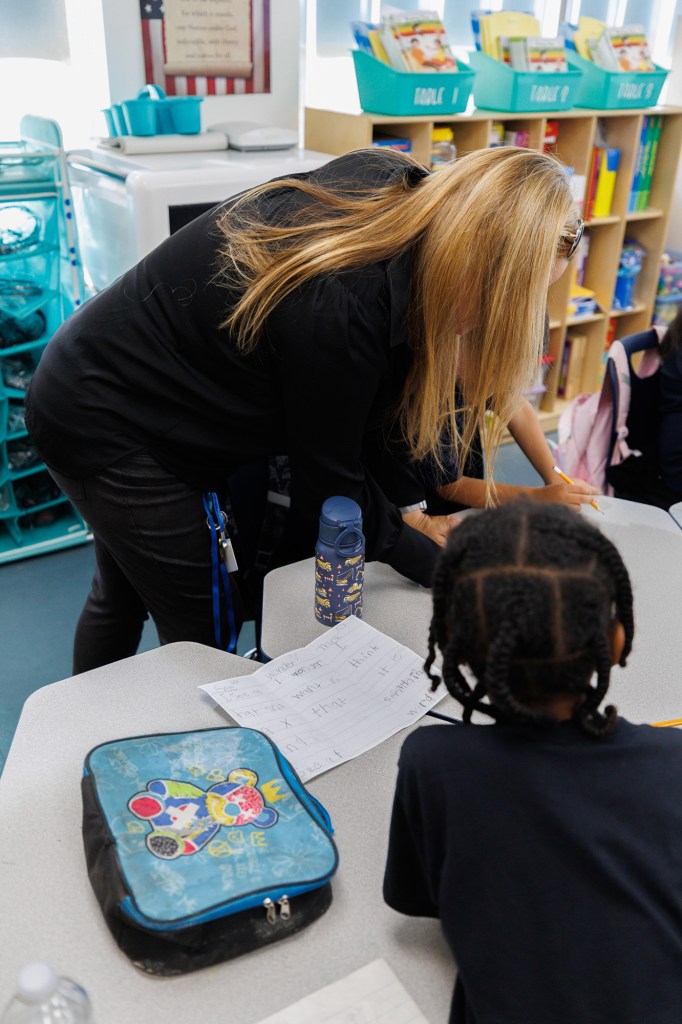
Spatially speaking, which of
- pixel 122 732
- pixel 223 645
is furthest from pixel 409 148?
pixel 122 732

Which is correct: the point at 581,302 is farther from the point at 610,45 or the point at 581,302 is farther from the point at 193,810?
the point at 193,810

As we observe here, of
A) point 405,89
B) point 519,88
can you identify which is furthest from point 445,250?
point 519,88

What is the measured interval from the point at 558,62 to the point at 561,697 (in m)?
2.89

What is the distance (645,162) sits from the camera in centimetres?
356

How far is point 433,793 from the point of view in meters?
0.79

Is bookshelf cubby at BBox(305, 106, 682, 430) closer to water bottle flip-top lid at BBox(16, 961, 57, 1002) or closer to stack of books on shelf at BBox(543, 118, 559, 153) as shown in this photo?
stack of books on shelf at BBox(543, 118, 559, 153)

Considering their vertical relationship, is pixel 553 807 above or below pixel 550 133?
below

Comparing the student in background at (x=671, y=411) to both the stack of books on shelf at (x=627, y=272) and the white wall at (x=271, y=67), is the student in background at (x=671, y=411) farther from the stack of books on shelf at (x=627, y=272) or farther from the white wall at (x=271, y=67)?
the stack of books on shelf at (x=627, y=272)

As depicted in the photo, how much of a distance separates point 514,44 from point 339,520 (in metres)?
2.41

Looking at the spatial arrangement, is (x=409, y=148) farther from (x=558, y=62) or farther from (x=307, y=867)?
(x=307, y=867)

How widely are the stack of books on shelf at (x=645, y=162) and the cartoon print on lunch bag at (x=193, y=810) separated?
328 centimetres

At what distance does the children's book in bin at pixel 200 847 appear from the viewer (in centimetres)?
81

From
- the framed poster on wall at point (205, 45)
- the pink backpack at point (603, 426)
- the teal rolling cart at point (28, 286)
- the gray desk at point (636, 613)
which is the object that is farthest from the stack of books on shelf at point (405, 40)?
the gray desk at point (636, 613)

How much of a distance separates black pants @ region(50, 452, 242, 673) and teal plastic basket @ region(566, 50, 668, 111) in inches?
104
